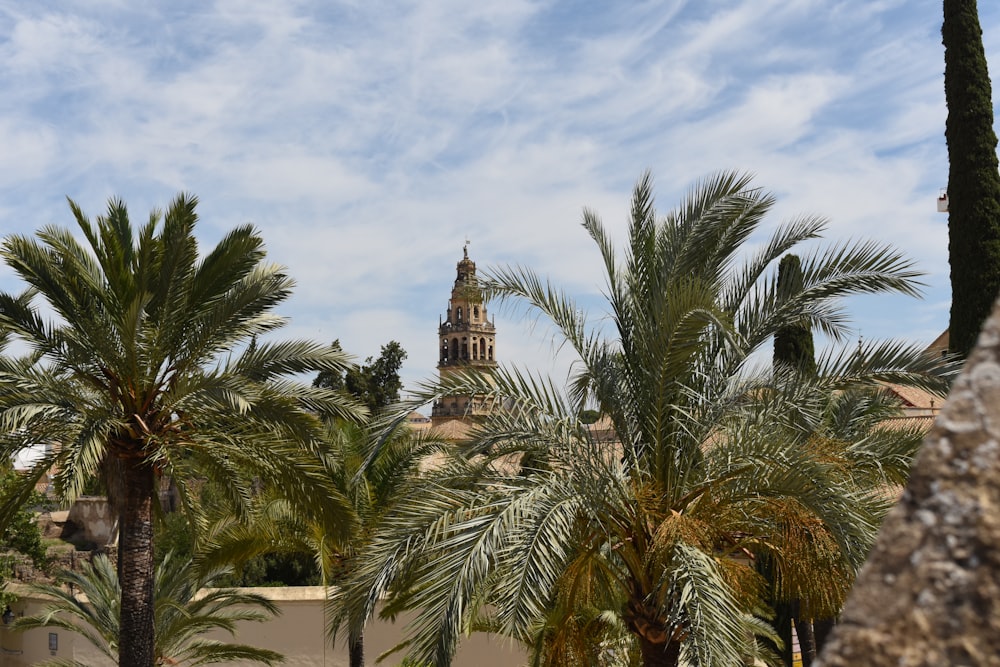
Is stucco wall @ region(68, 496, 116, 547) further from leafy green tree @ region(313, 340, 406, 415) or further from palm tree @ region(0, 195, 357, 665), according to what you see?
palm tree @ region(0, 195, 357, 665)

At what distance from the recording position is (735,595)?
8578 millimetres

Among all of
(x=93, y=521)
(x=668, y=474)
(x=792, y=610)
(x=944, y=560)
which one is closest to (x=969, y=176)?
(x=792, y=610)

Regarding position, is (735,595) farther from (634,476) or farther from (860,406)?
(860,406)

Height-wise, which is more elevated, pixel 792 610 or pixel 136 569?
pixel 136 569

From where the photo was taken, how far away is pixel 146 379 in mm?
11438

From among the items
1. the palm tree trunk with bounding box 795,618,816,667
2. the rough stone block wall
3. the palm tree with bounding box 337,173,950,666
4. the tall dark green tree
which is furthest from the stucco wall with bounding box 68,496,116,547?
the rough stone block wall

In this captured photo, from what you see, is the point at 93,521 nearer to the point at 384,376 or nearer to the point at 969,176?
the point at 384,376

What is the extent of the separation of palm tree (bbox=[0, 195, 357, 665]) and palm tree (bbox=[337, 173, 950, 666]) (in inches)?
124

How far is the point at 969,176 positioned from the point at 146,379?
13973 millimetres

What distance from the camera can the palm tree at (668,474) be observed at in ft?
24.2

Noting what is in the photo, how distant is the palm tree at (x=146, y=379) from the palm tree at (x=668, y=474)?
3158 millimetres

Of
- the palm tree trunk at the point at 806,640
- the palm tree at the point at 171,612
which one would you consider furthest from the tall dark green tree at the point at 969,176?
the palm tree at the point at 171,612

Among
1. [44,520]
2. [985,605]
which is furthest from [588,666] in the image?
[44,520]

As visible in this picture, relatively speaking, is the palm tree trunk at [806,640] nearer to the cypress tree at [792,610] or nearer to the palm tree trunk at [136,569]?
the cypress tree at [792,610]
